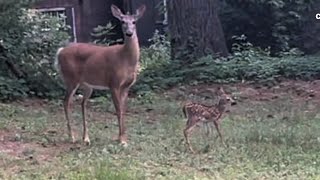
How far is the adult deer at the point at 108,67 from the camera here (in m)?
9.45

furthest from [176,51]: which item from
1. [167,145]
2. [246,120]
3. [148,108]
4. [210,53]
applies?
[167,145]

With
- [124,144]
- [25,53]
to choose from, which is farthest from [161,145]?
[25,53]

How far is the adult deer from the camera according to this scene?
9.45 meters

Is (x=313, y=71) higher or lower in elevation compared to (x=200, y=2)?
lower

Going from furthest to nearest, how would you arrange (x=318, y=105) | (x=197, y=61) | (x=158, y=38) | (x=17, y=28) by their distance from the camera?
(x=158, y=38) → (x=197, y=61) → (x=17, y=28) → (x=318, y=105)

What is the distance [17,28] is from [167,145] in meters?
6.14

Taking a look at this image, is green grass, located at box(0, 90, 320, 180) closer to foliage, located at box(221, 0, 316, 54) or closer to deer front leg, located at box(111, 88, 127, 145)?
deer front leg, located at box(111, 88, 127, 145)

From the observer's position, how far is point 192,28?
1628cm

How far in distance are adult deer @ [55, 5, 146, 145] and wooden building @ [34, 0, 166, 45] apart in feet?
55.2

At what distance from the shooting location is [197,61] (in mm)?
15883

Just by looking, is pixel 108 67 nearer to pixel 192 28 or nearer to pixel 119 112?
pixel 119 112

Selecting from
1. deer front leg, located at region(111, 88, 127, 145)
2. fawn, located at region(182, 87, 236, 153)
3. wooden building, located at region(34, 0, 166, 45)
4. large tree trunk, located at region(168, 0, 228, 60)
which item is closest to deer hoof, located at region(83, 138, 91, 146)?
deer front leg, located at region(111, 88, 127, 145)

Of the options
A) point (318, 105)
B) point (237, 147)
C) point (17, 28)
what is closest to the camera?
point (237, 147)

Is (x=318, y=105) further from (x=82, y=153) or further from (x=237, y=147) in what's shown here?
(x=82, y=153)
